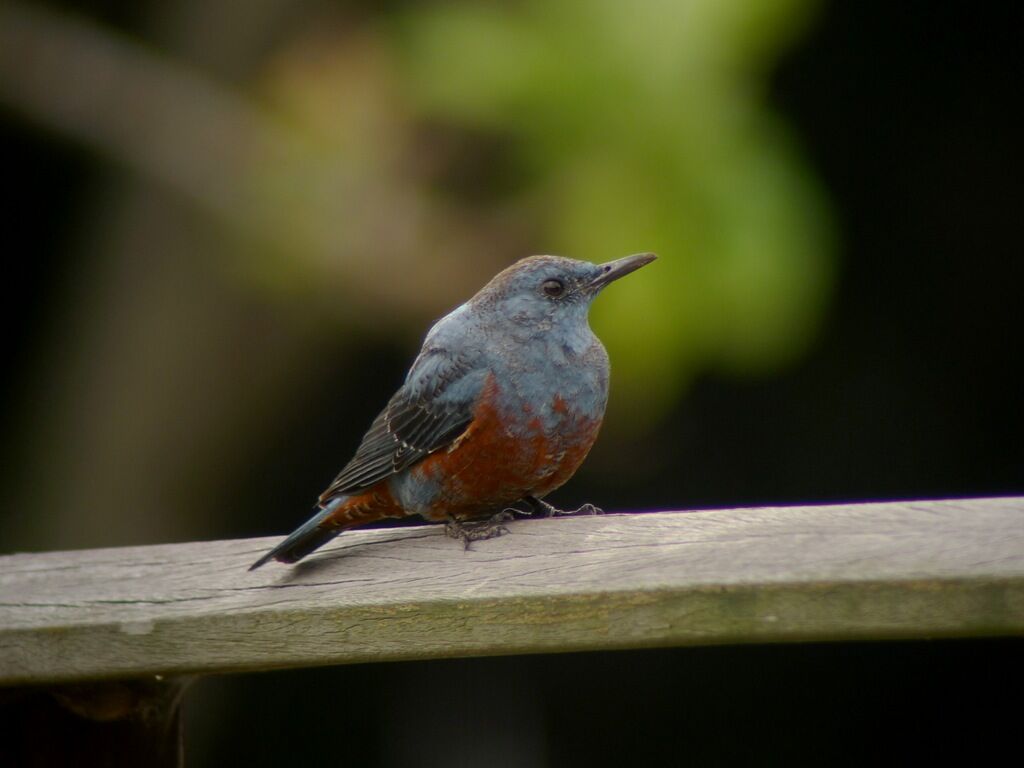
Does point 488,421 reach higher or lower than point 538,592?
higher

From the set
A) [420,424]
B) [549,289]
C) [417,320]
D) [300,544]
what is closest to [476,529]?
[300,544]

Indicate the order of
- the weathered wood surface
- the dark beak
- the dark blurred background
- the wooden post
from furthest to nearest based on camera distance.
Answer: the dark blurred background, the dark beak, the wooden post, the weathered wood surface

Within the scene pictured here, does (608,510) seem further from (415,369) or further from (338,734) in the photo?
(415,369)

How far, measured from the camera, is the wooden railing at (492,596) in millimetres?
1854

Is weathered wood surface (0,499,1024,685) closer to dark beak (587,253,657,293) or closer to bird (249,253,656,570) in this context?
bird (249,253,656,570)

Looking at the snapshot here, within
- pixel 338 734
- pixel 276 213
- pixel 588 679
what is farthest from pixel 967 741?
pixel 276 213

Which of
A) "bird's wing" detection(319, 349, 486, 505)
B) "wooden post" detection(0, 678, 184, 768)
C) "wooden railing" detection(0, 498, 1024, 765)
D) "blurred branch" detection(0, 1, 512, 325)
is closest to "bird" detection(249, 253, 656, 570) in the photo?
"bird's wing" detection(319, 349, 486, 505)

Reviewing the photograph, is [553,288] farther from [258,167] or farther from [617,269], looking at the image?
[258,167]

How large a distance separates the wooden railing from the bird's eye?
0.75 m

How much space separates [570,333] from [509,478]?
16.5 inches

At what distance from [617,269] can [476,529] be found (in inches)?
33.0

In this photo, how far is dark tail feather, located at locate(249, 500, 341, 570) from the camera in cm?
251

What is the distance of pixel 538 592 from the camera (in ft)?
6.81

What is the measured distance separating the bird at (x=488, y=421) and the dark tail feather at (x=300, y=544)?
0.04 m
